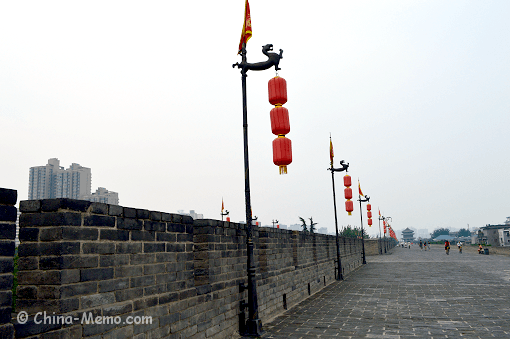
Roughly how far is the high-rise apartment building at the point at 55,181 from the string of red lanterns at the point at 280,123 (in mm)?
114524

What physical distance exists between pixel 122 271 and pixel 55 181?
121160 millimetres

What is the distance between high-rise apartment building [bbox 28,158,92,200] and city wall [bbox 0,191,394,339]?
115510 mm

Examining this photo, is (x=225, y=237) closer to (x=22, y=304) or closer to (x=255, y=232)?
(x=255, y=232)

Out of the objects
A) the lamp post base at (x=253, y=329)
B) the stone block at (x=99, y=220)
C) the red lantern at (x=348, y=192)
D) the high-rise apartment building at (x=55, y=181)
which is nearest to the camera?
the stone block at (x=99, y=220)

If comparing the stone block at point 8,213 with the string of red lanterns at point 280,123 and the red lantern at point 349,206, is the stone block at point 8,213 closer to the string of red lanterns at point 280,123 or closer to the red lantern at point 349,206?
the string of red lanterns at point 280,123

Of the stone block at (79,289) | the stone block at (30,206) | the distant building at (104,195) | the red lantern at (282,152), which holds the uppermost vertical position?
the distant building at (104,195)

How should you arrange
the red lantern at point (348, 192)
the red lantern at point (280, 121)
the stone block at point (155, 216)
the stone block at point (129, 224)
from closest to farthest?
the stone block at point (129, 224) < the stone block at point (155, 216) < the red lantern at point (280, 121) < the red lantern at point (348, 192)

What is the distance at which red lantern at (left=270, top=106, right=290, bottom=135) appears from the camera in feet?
29.5

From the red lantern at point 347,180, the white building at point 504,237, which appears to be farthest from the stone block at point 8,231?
the white building at point 504,237

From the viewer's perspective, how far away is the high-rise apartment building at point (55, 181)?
4377 inches

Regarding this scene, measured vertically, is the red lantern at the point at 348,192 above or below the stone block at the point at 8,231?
above

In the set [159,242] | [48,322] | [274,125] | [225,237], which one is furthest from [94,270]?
[274,125]

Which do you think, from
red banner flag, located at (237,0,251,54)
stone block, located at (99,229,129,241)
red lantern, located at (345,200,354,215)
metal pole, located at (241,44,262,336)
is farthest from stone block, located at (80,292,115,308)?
red lantern, located at (345,200,354,215)

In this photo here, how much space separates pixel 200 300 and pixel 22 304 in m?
3.20
